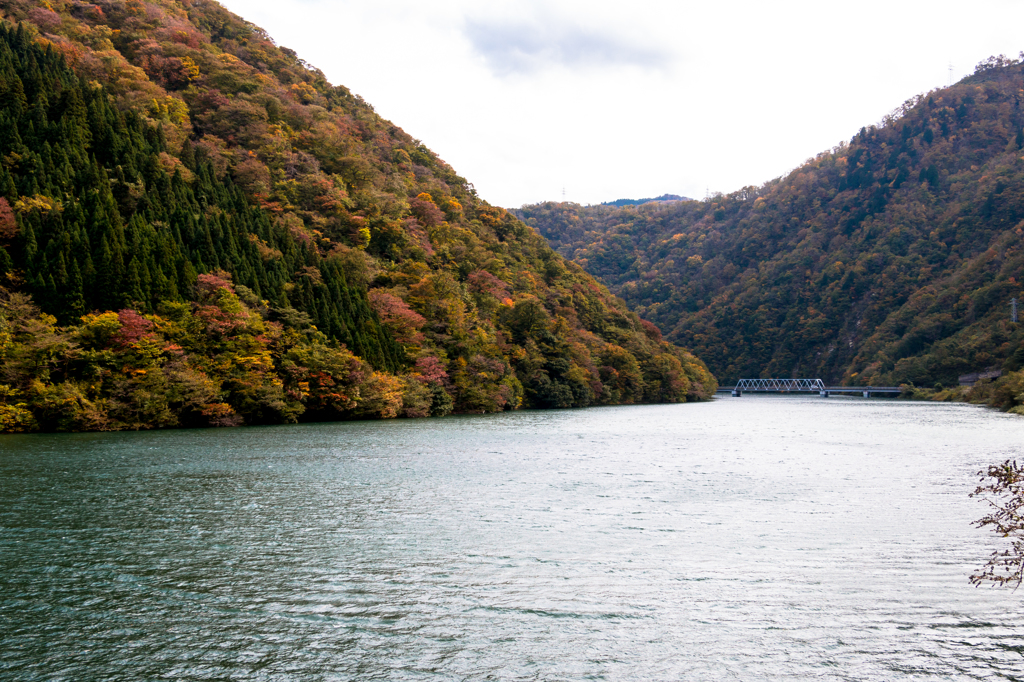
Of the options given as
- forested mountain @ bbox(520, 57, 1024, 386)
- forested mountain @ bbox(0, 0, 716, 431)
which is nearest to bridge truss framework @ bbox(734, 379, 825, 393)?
forested mountain @ bbox(520, 57, 1024, 386)

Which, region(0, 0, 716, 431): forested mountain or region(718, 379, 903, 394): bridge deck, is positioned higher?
region(0, 0, 716, 431): forested mountain

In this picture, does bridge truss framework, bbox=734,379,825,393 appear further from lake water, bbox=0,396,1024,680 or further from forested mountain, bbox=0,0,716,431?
lake water, bbox=0,396,1024,680

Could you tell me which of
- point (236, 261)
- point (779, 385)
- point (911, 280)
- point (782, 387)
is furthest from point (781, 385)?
point (236, 261)

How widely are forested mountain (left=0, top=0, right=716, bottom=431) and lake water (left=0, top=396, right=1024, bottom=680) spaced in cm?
1538

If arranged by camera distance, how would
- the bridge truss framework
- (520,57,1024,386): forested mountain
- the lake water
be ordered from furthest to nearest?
the bridge truss framework → (520,57,1024,386): forested mountain → the lake water

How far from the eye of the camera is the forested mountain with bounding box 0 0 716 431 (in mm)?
43219

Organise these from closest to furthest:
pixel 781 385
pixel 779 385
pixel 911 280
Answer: pixel 911 280 → pixel 781 385 → pixel 779 385

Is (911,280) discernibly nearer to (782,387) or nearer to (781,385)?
(781,385)

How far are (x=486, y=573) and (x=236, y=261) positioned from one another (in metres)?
49.2

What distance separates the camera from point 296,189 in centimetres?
8262

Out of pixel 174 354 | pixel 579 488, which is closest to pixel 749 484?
pixel 579 488

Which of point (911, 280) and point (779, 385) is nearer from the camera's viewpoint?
point (911, 280)

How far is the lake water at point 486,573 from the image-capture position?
10.3 meters

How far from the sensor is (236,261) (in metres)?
56.9
